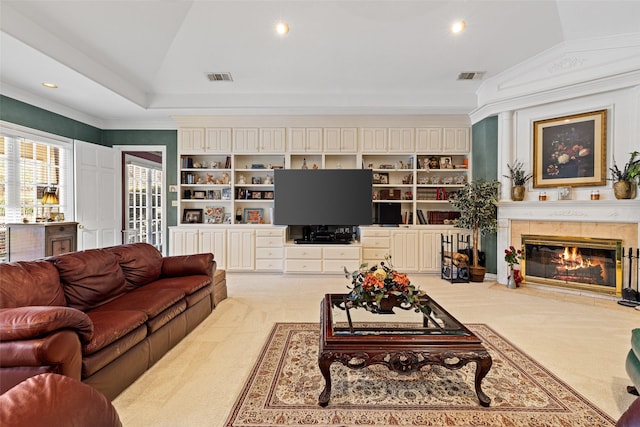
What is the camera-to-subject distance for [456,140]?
5195 mm

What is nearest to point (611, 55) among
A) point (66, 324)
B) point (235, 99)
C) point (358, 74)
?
point (358, 74)

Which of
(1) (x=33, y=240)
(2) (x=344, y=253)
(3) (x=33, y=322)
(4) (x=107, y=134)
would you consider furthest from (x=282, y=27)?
(4) (x=107, y=134)

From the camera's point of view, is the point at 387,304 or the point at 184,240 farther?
the point at 184,240

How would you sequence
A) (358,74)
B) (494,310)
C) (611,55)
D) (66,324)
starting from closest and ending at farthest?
(66,324) < (494,310) < (611,55) < (358,74)

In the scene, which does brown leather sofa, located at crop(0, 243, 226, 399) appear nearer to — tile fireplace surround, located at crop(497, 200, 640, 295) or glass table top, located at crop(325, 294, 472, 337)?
glass table top, located at crop(325, 294, 472, 337)

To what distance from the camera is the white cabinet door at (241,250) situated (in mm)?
5172

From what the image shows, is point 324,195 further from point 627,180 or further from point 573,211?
point 627,180

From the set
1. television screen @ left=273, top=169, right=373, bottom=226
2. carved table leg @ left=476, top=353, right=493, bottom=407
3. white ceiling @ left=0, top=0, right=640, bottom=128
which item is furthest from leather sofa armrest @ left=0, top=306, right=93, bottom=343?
television screen @ left=273, top=169, right=373, bottom=226

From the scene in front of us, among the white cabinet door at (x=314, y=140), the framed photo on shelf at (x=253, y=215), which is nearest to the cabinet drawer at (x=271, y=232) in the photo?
the framed photo on shelf at (x=253, y=215)

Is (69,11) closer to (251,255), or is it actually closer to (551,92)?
(251,255)

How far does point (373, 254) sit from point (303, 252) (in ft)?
3.99

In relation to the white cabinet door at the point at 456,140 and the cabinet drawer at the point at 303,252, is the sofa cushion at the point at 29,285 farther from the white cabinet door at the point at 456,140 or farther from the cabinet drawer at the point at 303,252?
the white cabinet door at the point at 456,140

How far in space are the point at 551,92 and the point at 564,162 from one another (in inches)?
38.7

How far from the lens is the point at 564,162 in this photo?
4129mm
